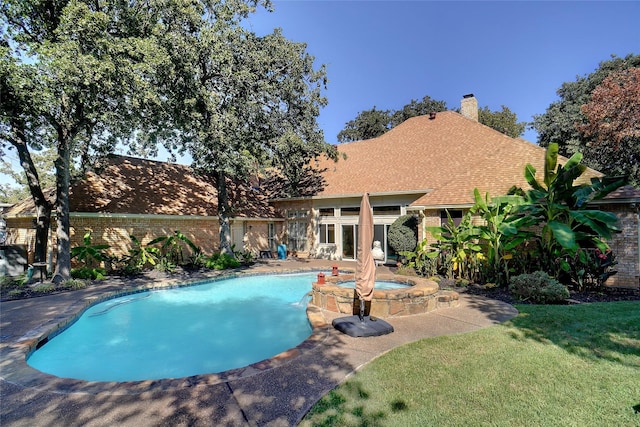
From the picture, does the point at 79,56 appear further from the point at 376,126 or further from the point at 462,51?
the point at 376,126

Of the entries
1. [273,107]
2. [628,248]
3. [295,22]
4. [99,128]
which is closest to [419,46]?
[295,22]

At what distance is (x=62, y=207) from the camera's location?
40.3 ft

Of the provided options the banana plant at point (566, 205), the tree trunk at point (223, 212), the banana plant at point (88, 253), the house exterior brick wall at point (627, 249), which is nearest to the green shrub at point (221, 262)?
the tree trunk at point (223, 212)

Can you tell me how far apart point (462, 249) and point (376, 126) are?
84.7ft

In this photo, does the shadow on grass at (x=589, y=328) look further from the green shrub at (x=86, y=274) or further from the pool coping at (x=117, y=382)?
the green shrub at (x=86, y=274)

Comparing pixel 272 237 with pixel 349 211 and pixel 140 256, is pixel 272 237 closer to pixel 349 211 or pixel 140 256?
pixel 349 211

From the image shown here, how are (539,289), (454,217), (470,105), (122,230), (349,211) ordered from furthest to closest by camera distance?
1. (470,105)
2. (349,211)
3. (122,230)
4. (454,217)
5. (539,289)

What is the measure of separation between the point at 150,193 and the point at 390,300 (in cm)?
1554

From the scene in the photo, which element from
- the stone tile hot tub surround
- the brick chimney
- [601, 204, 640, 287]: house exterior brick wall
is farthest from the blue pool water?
the brick chimney

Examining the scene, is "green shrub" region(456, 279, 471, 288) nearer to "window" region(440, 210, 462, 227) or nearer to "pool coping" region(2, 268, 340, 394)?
"window" region(440, 210, 462, 227)

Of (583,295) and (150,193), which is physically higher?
(150,193)

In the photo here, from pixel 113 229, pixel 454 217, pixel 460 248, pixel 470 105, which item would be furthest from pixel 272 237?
pixel 470 105

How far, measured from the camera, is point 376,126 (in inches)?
1371

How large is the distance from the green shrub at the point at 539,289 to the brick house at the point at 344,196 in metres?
4.03
